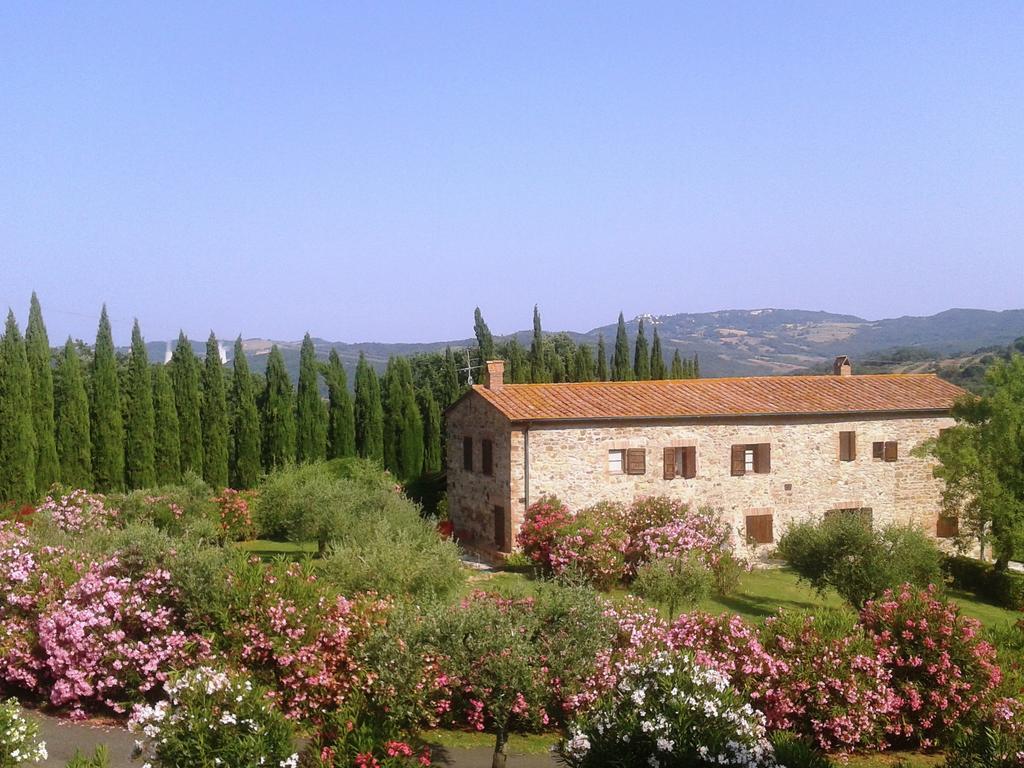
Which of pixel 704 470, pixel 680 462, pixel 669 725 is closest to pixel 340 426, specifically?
pixel 680 462

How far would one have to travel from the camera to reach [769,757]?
8.16 meters

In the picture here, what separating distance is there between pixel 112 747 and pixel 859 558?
1568 centimetres

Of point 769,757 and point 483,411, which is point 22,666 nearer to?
point 769,757

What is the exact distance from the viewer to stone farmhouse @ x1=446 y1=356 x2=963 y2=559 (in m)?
27.0

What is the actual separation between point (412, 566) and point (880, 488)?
64.3 feet

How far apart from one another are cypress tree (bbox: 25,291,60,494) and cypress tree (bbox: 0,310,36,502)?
0.36 meters

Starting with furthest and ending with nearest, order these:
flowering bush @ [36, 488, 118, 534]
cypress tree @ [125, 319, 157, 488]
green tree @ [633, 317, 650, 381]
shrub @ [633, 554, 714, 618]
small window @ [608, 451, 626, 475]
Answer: green tree @ [633, 317, 650, 381] < cypress tree @ [125, 319, 157, 488] < small window @ [608, 451, 626, 475] < flowering bush @ [36, 488, 118, 534] < shrub @ [633, 554, 714, 618]

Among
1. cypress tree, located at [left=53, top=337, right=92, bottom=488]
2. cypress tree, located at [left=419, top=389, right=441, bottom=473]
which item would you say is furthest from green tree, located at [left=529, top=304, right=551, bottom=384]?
cypress tree, located at [left=53, top=337, right=92, bottom=488]

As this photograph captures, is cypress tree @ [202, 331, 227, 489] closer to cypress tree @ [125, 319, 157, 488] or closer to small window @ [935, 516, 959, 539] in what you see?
cypress tree @ [125, 319, 157, 488]

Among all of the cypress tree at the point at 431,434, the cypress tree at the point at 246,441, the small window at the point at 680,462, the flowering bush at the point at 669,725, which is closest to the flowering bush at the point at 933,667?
the flowering bush at the point at 669,725

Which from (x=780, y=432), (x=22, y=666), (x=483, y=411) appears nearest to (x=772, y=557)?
(x=780, y=432)

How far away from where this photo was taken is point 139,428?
112 feet

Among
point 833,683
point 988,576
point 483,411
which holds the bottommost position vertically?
point 988,576

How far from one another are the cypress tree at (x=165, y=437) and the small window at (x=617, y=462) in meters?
17.0
